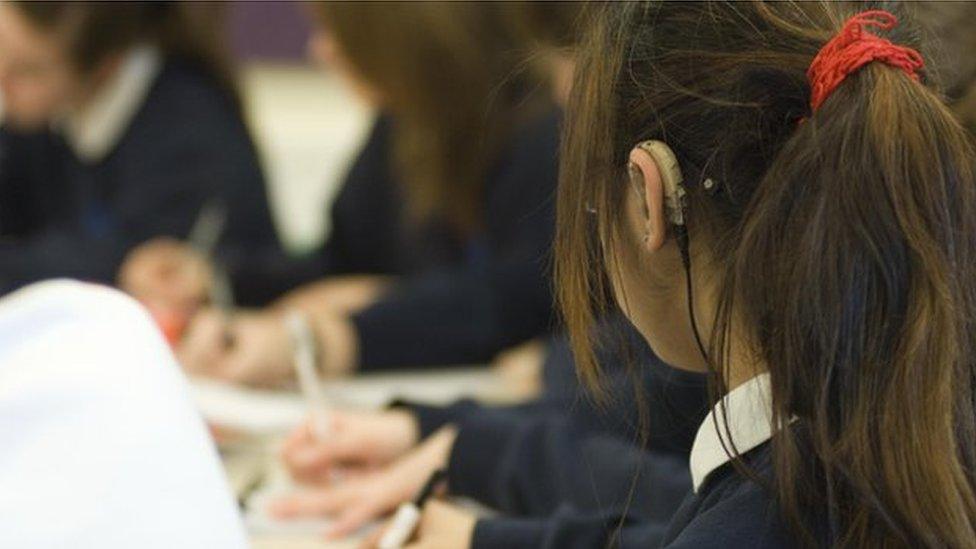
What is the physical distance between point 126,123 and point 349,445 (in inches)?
31.0

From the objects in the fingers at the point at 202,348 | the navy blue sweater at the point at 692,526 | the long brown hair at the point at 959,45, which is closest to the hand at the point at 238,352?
the fingers at the point at 202,348

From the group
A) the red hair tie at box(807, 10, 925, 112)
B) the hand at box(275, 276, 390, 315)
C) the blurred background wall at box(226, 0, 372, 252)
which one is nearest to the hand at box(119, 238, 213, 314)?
the hand at box(275, 276, 390, 315)

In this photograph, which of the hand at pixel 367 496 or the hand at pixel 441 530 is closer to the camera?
the hand at pixel 441 530

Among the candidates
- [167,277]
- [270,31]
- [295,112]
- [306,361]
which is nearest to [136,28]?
[167,277]

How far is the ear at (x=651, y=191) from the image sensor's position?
73 cm

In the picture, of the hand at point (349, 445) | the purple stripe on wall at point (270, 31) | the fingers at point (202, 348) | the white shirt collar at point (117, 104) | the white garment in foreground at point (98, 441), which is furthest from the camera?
the purple stripe on wall at point (270, 31)

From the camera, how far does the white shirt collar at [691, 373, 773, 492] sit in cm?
73

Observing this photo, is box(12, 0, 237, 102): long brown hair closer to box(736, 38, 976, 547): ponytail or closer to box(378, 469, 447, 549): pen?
box(378, 469, 447, 549): pen

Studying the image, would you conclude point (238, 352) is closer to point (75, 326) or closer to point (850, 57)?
point (75, 326)

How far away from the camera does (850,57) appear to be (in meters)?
0.68

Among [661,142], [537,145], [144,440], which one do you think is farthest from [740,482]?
[537,145]

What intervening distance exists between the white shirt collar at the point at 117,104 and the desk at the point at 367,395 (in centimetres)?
50

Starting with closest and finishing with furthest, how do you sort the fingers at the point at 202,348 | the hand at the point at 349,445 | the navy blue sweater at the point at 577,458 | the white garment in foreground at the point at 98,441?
the white garment in foreground at the point at 98,441, the navy blue sweater at the point at 577,458, the hand at the point at 349,445, the fingers at the point at 202,348

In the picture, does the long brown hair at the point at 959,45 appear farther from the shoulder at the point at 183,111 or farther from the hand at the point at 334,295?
the shoulder at the point at 183,111
